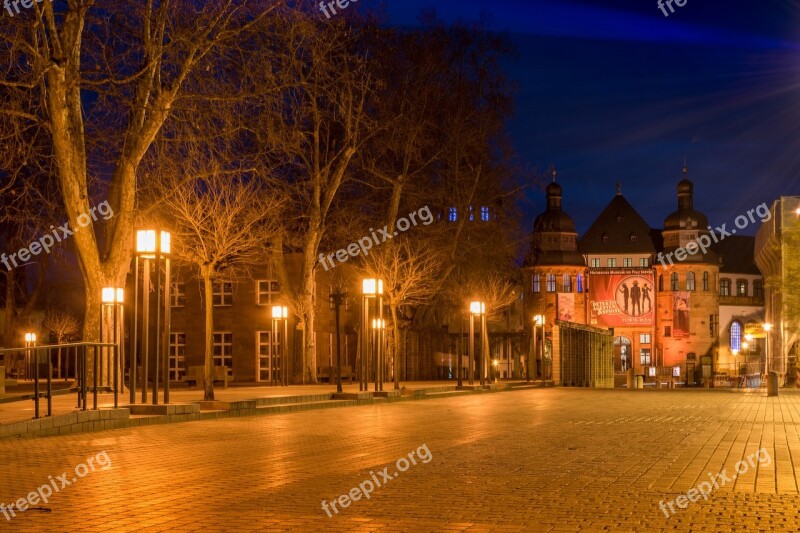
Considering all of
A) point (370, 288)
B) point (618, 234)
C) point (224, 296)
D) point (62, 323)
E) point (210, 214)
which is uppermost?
point (618, 234)

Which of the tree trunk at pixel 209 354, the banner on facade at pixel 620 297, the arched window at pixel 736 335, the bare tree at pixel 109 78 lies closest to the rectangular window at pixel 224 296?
the bare tree at pixel 109 78

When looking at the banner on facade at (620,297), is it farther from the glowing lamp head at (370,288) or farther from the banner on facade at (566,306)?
the glowing lamp head at (370,288)

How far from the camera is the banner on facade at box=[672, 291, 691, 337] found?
112 meters

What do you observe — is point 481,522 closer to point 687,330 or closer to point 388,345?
point 388,345

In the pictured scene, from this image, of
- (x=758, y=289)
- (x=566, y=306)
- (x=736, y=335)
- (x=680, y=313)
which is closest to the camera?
(x=566, y=306)

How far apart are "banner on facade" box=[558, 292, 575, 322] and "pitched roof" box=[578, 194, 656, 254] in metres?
14.0

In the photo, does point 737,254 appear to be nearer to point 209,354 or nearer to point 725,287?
point 725,287

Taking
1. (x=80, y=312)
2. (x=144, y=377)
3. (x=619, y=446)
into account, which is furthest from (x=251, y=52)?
(x=80, y=312)

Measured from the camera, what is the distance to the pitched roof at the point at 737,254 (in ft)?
414

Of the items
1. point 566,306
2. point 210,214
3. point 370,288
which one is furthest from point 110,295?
point 566,306

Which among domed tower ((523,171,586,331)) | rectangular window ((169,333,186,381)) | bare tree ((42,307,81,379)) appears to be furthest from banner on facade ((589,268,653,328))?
rectangular window ((169,333,186,381))

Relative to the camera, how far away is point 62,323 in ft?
194

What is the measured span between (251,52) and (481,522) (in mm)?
19948

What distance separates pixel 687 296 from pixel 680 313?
7.29 ft
